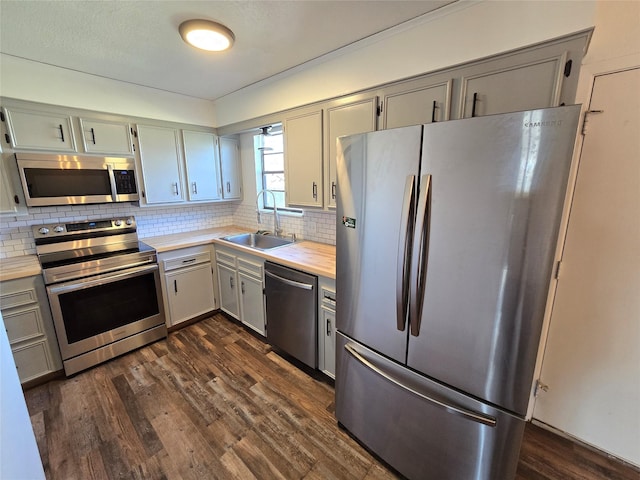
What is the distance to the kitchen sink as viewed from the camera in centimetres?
302

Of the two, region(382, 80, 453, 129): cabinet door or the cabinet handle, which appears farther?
region(382, 80, 453, 129): cabinet door

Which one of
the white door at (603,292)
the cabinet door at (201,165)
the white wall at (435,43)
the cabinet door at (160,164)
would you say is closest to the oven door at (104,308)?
the cabinet door at (160,164)

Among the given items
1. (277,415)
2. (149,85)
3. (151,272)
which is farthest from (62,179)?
(277,415)

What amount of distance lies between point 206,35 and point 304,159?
106 centimetres

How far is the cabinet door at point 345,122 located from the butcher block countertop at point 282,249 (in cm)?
47

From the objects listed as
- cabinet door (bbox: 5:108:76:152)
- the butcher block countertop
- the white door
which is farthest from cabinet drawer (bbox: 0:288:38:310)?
the white door

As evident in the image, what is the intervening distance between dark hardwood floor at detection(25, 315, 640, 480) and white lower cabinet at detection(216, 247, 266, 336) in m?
0.41

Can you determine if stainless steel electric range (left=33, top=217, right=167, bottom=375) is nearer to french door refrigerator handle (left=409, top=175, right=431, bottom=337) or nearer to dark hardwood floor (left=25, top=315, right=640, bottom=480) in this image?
dark hardwood floor (left=25, top=315, right=640, bottom=480)

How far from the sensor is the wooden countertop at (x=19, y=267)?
1923 mm

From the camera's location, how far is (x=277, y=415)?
1893 millimetres

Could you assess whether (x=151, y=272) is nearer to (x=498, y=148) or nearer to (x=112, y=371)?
(x=112, y=371)

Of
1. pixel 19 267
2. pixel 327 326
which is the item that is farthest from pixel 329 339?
pixel 19 267

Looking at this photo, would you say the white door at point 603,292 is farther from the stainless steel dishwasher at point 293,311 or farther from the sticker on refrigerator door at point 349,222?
the stainless steel dishwasher at point 293,311

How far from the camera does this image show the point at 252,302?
2695mm
